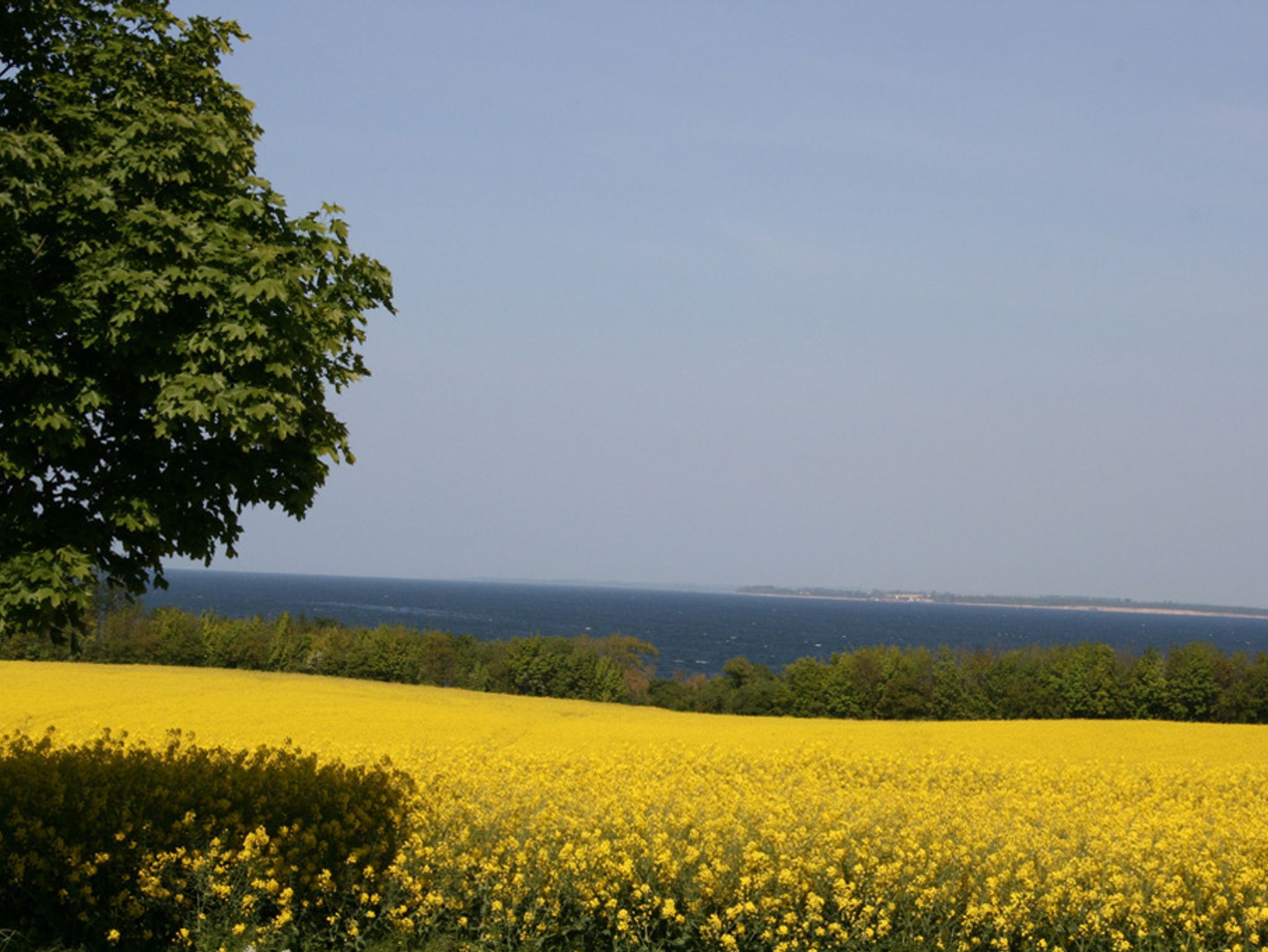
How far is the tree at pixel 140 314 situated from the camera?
312 inches

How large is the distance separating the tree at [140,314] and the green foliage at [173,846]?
2212 millimetres

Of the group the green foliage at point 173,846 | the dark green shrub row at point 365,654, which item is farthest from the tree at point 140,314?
the dark green shrub row at point 365,654

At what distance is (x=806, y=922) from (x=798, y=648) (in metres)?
162

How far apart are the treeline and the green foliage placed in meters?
57.3

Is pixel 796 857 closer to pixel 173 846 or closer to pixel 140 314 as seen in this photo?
pixel 173 846

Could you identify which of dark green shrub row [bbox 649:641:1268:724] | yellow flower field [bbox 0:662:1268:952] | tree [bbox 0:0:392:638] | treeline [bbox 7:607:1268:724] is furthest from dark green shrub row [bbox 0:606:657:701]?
tree [bbox 0:0:392:638]

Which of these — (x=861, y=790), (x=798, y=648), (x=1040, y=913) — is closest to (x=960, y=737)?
(x=861, y=790)

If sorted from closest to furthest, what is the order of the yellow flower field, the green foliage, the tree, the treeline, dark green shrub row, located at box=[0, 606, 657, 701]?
the tree → the green foliage → the yellow flower field → the treeline → dark green shrub row, located at box=[0, 606, 657, 701]

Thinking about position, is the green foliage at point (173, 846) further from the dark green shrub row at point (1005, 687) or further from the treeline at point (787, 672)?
the dark green shrub row at point (1005, 687)

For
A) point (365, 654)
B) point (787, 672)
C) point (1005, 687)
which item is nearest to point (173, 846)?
point (365, 654)

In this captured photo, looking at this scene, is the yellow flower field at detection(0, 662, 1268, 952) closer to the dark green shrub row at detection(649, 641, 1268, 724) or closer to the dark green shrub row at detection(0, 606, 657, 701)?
the dark green shrub row at detection(649, 641, 1268, 724)

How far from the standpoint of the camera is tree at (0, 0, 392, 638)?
7930 mm

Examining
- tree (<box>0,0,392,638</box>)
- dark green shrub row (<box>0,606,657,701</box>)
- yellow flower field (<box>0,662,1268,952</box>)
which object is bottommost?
dark green shrub row (<box>0,606,657,701</box>)

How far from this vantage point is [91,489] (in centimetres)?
859
